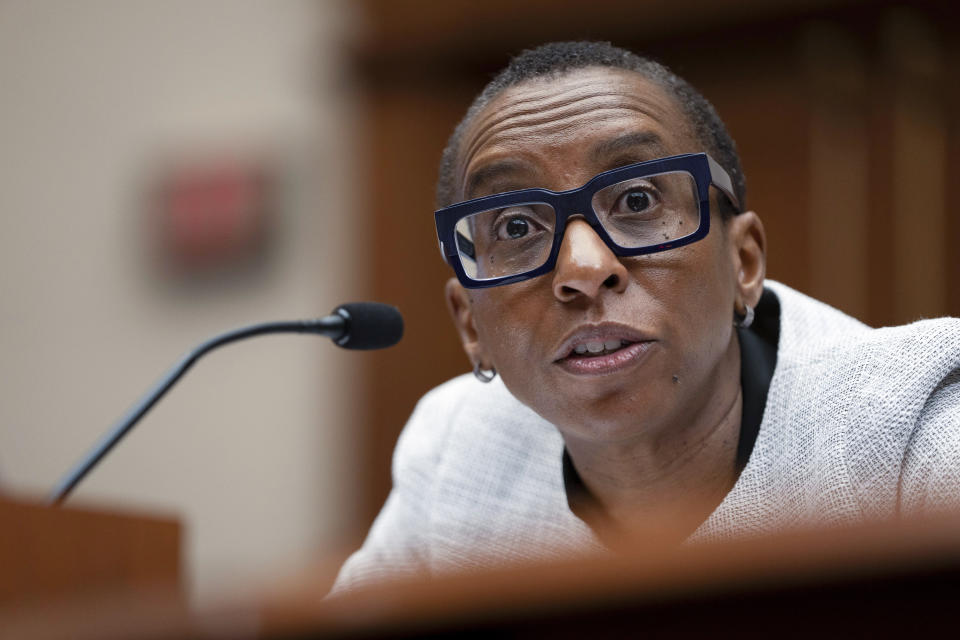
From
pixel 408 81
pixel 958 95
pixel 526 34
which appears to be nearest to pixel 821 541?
pixel 958 95

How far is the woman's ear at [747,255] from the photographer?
150 cm

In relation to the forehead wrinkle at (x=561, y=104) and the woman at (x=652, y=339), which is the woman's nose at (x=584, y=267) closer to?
the woman at (x=652, y=339)

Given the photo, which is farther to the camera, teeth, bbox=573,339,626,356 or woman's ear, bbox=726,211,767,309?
woman's ear, bbox=726,211,767,309

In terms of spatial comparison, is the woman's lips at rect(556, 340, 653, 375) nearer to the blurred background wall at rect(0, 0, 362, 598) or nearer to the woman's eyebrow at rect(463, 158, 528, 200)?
the woman's eyebrow at rect(463, 158, 528, 200)

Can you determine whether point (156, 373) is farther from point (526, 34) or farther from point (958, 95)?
point (958, 95)

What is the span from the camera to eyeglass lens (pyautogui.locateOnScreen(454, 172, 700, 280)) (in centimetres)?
138

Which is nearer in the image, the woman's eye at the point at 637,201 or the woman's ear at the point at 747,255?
the woman's eye at the point at 637,201

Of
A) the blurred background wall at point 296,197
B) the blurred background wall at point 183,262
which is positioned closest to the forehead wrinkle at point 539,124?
the blurred background wall at point 296,197

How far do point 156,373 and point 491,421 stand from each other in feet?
8.17

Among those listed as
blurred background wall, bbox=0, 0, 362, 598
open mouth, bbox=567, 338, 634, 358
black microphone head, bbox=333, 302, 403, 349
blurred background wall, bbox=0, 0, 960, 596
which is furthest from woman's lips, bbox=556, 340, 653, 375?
blurred background wall, bbox=0, 0, 362, 598

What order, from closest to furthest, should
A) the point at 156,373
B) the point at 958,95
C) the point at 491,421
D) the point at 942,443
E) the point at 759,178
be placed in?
the point at 942,443 < the point at 491,421 < the point at 958,95 < the point at 759,178 < the point at 156,373

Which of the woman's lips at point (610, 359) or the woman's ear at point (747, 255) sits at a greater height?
the woman's ear at point (747, 255)

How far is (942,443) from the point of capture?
129 centimetres

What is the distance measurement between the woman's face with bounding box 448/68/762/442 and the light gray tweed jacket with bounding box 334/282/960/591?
0.11 m
